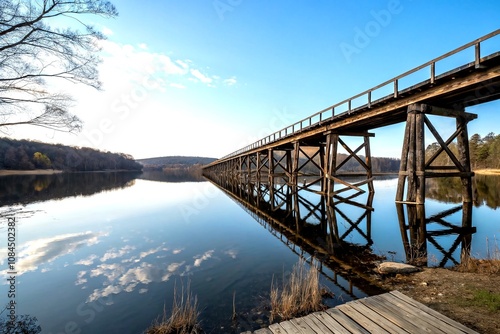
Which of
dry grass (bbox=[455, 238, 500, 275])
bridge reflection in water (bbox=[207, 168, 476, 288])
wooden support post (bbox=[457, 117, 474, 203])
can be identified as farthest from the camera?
wooden support post (bbox=[457, 117, 474, 203])

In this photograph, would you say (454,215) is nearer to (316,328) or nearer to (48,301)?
(316,328)

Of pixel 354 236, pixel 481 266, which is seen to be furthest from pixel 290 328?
pixel 354 236

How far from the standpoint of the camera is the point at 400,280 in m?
4.34

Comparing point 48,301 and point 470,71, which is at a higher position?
point 470,71

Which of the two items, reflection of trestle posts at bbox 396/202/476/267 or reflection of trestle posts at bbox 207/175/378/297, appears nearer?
reflection of trestle posts at bbox 207/175/378/297

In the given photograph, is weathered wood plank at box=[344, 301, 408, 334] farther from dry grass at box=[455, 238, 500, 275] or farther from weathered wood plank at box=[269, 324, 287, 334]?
dry grass at box=[455, 238, 500, 275]

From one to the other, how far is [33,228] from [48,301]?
8492mm

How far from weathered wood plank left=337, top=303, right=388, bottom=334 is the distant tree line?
74.8 meters

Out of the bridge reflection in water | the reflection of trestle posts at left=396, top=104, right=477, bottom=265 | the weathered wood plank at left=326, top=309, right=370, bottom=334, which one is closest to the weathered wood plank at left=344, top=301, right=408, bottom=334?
the weathered wood plank at left=326, top=309, right=370, bottom=334

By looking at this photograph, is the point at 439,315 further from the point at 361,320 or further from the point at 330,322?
the point at 330,322

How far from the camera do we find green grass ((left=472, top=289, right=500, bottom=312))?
3.18m

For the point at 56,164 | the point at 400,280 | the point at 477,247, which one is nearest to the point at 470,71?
the point at 477,247

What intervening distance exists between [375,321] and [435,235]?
657 centimetres

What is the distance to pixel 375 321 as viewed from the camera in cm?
279
